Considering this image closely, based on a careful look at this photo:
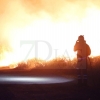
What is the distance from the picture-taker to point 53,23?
49.1 ft

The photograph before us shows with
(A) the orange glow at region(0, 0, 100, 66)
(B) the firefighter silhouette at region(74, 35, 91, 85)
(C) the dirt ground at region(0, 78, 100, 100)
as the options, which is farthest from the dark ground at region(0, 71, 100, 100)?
(A) the orange glow at region(0, 0, 100, 66)

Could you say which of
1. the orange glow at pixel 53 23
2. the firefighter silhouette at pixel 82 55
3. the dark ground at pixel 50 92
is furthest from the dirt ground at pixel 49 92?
the orange glow at pixel 53 23

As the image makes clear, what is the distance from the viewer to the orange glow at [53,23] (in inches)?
567

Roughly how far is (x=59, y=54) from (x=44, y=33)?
195 centimetres

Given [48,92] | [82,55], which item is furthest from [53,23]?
[48,92]

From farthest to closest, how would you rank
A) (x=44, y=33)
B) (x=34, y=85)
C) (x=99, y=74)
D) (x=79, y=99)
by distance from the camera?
(x=44, y=33) < (x=99, y=74) < (x=34, y=85) < (x=79, y=99)

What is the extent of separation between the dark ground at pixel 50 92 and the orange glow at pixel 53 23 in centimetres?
549

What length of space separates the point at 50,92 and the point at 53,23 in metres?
7.94

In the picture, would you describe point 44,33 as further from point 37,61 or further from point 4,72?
point 4,72

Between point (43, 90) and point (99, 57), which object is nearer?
point (43, 90)

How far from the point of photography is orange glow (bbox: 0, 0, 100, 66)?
47.3 ft

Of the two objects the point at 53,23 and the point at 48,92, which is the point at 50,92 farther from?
the point at 53,23

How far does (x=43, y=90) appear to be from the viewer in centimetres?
790

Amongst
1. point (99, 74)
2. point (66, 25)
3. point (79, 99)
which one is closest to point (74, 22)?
point (66, 25)
